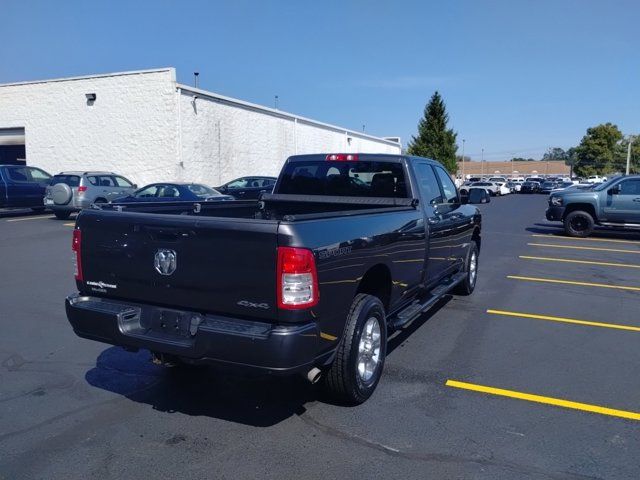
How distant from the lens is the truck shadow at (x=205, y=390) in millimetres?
4328

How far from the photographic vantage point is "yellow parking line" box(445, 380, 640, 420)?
437 cm

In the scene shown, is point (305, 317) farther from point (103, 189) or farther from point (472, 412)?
point (103, 189)

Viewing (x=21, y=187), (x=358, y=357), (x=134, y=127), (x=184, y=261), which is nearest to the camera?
(x=184, y=261)

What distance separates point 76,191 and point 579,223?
1600 cm

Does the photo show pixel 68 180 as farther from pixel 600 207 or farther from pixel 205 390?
pixel 600 207

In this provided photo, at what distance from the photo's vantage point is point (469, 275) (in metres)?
8.31

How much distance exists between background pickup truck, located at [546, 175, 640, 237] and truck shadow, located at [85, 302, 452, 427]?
14004 mm

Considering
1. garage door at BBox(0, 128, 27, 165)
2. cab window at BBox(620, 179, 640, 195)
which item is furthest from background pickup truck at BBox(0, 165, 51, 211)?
cab window at BBox(620, 179, 640, 195)

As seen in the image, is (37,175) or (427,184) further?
(37,175)

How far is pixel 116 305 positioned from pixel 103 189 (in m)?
16.4

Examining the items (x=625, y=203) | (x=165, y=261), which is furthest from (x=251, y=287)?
(x=625, y=203)

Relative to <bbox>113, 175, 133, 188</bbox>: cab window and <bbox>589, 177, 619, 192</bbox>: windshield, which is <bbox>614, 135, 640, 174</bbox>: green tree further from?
<bbox>113, 175, 133, 188</bbox>: cab window

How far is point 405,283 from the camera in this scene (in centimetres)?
536

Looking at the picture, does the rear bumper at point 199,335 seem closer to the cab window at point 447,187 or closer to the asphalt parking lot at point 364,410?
the asphalt parking lot at point 364,410
